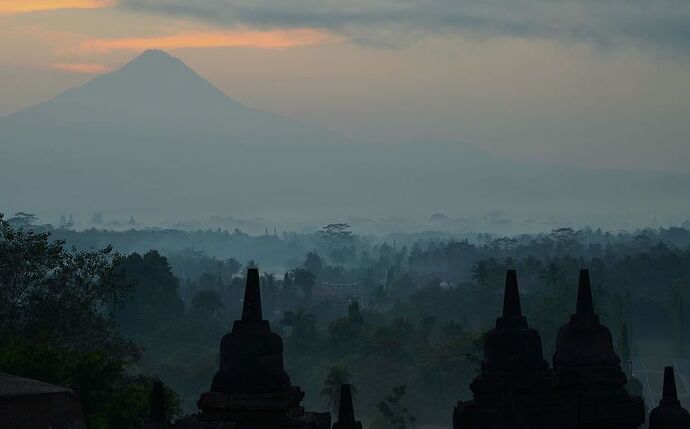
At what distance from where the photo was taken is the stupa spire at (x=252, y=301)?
2697cm

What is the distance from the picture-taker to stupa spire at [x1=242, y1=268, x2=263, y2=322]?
1062 inches

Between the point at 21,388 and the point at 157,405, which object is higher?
the point at 21,388

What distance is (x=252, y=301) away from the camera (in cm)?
2727

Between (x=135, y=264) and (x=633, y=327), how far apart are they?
2214 inches

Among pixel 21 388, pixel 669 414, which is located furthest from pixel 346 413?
pixel 21 388

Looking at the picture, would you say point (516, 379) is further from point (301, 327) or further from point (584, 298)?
→ point (301, 327)

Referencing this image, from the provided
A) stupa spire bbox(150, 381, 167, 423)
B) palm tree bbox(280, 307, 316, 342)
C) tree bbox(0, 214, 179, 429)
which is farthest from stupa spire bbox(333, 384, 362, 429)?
palm tree bbox(280, 307, 316, 342)

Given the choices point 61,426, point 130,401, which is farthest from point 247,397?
point 130,401

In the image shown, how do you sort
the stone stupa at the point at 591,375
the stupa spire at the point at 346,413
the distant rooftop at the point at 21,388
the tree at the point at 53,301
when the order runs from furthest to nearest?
the tree at the point at 53,301 < the distant rooftop at the point at 21,388 < the stone stupa at the point at 591,375 < the stupa spire at the point at 346,413

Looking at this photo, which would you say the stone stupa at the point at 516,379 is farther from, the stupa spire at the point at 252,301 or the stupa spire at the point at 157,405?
the stupa spire at the point at 157,405

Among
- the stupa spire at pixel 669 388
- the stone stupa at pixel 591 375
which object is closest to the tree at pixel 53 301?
the stone stupa at pixel 591 375

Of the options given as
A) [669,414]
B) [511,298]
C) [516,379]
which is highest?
[511,298]

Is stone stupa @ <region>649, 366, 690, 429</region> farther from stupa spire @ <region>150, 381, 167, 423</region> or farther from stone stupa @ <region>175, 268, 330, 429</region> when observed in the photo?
stupa spire @ <region>150, 381, 167, 423</region>

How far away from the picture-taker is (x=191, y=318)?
193375mm
